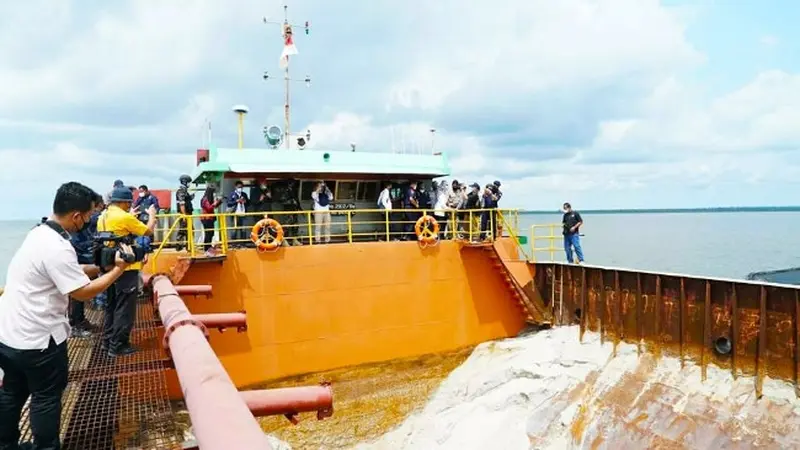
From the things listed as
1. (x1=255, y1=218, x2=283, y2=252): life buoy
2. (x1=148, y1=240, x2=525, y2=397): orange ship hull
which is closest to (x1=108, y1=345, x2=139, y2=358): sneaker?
(x1=148, y1=240, x2=525, y2=397): orange ship hull

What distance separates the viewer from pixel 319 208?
12148mm

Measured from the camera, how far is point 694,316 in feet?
32.9

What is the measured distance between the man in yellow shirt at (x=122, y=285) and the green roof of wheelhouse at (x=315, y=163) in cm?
600

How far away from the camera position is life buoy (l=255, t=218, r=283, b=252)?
10305mm

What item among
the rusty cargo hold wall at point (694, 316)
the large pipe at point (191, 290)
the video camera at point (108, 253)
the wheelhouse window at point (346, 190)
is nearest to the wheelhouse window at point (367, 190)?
the wheelhouse window at point (346, 190)

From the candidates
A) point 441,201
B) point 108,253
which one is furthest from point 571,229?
point 108,253

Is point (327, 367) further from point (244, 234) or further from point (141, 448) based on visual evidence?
point (141, 448)

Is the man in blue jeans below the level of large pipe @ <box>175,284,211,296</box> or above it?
above

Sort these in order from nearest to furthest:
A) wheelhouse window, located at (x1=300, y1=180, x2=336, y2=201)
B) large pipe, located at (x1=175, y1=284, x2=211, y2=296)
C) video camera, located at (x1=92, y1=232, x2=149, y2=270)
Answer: video camera, located at (x1=92, y1=232, x2=149, y2=270) → large pipe, located at (x1=175, y1=284, x2=211, y2=296) → wheelhouse window, located at (x1=300, y1=180, x2=336, y2=201)

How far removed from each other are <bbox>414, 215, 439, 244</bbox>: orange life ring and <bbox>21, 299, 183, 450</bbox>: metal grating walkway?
22.0 feet

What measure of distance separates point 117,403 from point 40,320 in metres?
1.29

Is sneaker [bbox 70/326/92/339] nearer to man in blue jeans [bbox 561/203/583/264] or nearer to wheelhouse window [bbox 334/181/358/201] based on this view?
wheelhouse window [bbox 334/181/358/201]

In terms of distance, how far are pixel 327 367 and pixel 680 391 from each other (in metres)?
6.73

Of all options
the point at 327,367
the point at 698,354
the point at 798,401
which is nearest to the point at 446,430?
the point at 327,367
